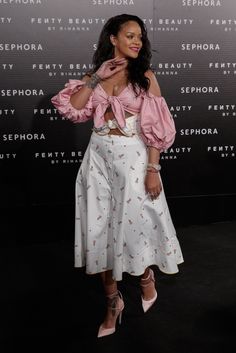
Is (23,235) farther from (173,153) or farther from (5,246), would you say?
(173,153)

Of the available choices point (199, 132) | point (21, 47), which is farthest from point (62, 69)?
point (199, 132)

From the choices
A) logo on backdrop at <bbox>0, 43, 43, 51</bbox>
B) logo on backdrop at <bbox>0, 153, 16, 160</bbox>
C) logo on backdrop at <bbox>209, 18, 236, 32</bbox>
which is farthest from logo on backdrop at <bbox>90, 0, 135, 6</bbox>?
logo on backdrop at <bbox>0, 153, 16, 160</bbox>

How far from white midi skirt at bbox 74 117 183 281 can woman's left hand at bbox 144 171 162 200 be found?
3cm

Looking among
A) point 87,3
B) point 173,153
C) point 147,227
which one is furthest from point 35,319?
point 87,3

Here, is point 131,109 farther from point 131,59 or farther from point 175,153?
point 175,153

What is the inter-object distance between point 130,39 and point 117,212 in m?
0.83

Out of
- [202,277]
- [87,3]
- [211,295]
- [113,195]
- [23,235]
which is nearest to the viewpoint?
[113,195]

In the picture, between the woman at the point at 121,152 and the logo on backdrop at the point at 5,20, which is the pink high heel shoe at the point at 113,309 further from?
the logo on backdrop at the point at 5,20

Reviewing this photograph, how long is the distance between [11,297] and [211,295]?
3.92ft

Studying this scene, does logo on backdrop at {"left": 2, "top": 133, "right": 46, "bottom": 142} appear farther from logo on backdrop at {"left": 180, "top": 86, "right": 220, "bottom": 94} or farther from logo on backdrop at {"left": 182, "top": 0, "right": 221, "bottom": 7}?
logo on backdrop at {"left": 182, "top": 0, "right": 221, "bottom": 7}

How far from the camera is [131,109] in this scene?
2.41 meters

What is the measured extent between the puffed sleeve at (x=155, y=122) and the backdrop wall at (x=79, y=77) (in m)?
1.51

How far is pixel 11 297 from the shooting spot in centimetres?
300

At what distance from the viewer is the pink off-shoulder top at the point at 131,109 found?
2.37 m
